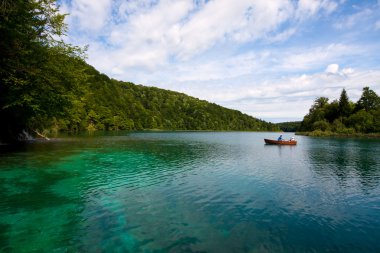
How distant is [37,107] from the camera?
28359 mm

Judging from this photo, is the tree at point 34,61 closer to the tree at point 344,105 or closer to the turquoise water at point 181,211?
the turquoise water at point 181,211

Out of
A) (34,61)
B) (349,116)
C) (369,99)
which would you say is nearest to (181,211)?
(34,61)

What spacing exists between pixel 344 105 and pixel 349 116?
22.0 ft

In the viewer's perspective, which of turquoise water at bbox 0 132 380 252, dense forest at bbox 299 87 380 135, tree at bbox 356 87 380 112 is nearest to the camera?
turquoise water at bbox 0 132 380 252

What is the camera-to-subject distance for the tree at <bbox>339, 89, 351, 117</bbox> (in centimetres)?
13338

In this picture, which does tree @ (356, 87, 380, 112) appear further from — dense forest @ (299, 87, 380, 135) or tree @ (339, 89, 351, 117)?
tree @ (339, 89, 351, 117)

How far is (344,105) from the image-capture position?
13412cm

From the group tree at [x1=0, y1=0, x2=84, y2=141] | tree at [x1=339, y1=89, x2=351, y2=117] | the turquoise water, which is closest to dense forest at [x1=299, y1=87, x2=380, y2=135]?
tree at [x1=339, y1=89, x2=351, y2=117]

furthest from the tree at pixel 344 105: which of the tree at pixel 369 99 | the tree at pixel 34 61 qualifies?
the tree at pixel 34 61

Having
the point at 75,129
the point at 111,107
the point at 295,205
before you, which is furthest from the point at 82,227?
the point at 111,107

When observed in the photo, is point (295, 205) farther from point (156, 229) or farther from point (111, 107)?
point (111, 107)

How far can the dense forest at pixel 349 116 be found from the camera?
4732 inches

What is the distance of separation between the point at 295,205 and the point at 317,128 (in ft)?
437

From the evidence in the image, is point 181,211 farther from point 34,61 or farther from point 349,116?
point 349,116
